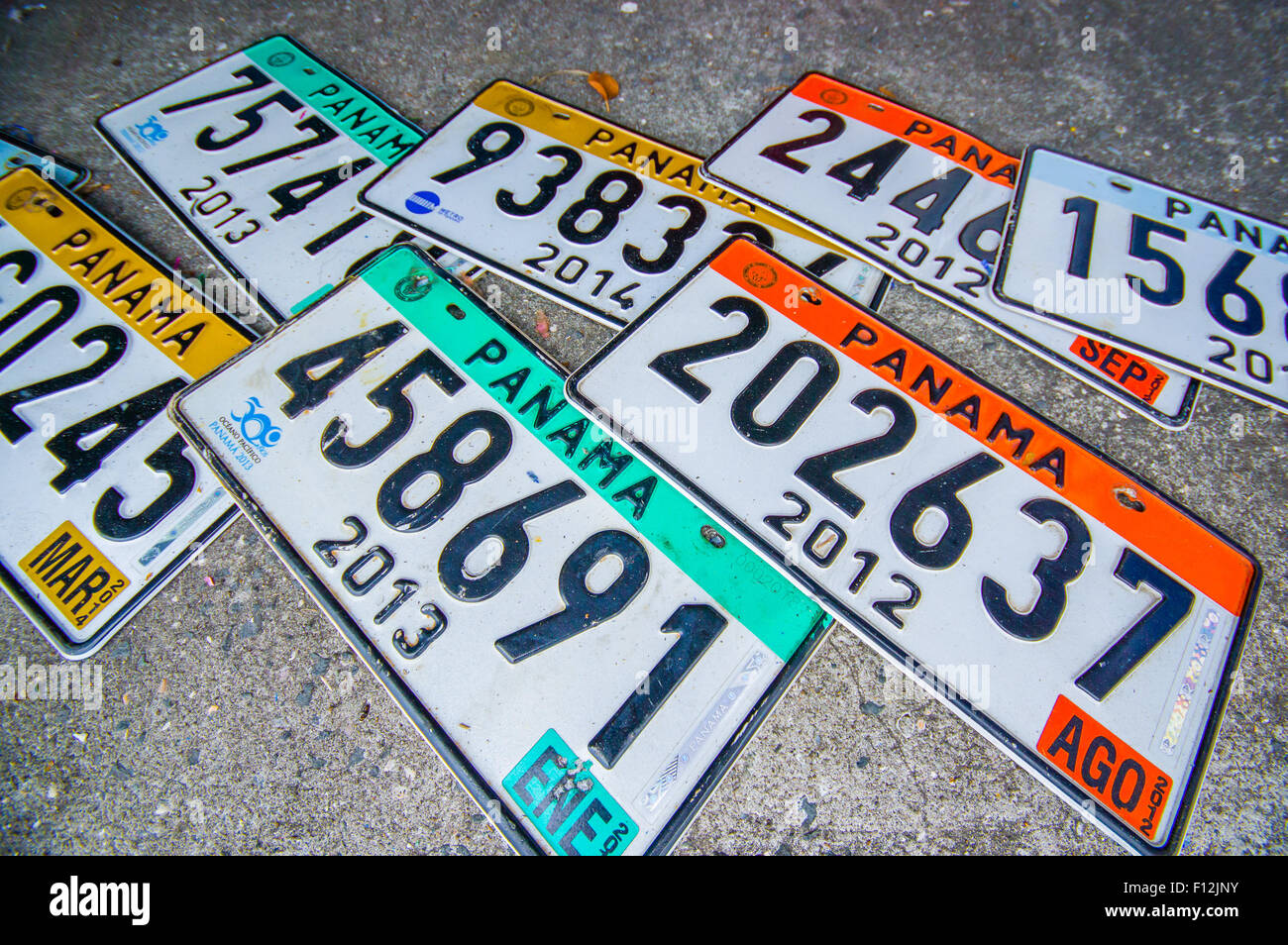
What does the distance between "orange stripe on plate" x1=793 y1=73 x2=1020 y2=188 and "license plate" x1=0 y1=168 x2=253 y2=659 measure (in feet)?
5.82

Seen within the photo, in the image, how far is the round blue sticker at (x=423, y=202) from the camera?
1.75 meters

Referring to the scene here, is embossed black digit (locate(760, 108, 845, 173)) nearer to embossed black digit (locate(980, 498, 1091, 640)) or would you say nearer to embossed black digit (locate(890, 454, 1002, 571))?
embossed black digit (locate(890, 454, 1002, 571))

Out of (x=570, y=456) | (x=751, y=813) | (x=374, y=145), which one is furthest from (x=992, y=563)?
(x=374, y=145)

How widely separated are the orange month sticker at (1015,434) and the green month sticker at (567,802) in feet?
3.28

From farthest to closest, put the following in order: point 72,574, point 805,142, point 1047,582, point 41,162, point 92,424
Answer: point 41,162, point 805,142, point 92,424, point 72,574, point 1047,582

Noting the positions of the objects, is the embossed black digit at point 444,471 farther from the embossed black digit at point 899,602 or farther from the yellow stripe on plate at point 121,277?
the embossed black digit at point 899,602

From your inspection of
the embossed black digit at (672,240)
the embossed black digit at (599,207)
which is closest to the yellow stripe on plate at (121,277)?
the embossed black digit at (599,207)

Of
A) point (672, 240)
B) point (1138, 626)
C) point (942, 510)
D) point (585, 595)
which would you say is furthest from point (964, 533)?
point (672, 240)

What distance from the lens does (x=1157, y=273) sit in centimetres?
162

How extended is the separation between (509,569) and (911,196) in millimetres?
1403

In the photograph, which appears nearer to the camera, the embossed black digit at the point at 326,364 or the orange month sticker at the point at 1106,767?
the orange month sticker at the point at 1106,767

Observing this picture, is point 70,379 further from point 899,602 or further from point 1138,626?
point 1138,626

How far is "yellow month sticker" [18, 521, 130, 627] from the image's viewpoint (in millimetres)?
1450

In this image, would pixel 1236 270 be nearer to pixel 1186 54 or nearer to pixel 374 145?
pixel 1186 54
